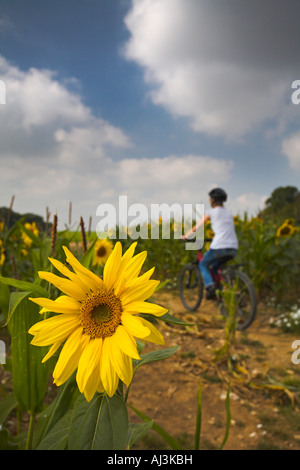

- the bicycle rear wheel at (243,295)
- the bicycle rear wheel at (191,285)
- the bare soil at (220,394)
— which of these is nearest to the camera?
the bare soil at (220,394)

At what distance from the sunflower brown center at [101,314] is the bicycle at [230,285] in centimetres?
307

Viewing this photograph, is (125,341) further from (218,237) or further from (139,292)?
(218,237)

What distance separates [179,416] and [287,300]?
12.3 feet

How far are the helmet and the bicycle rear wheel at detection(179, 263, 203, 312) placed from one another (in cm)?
141

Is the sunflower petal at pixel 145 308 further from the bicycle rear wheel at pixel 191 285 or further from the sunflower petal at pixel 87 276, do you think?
the bicycle rear wheel at pixel 191 285

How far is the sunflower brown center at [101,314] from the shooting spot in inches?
22.7

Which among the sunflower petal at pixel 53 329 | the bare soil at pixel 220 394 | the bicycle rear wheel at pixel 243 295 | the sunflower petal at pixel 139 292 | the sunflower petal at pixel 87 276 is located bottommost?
the bare soil at pixel 220 394

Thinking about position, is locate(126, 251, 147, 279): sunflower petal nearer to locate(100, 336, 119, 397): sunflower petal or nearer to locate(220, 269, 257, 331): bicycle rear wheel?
locate(100, 336, 119, 397): sunflower petal

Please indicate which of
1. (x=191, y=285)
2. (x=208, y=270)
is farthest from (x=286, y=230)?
(x=191, y=285)

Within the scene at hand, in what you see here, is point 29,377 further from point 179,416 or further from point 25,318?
point 179,416

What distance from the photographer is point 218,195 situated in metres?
4.84

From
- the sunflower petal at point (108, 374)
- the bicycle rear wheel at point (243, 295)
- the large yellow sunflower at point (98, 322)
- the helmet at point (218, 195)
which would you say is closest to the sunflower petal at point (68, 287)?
the large yellow sunflower at point (98, 322)

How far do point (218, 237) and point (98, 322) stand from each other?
4.17m

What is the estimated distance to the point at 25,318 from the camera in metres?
0.78
